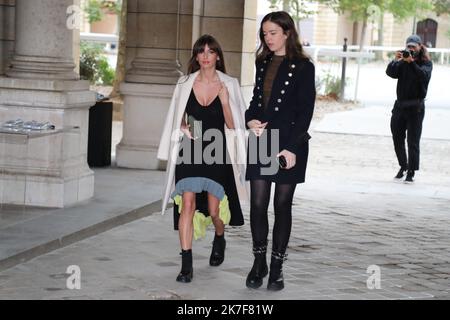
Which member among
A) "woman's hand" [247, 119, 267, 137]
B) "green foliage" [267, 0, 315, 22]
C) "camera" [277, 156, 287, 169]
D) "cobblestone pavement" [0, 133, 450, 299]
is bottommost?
"cobblestone pavement" [0, 133, 450, 299]

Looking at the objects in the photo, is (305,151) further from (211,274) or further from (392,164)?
(392,164)

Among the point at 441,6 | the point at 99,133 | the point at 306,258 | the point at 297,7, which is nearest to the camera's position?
the point at 306,258

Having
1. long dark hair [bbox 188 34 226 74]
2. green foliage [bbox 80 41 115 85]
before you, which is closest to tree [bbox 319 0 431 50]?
green foliage [bbox 80 41 115 85]

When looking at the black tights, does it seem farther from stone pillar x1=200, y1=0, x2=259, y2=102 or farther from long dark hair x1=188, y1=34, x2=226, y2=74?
stone pillar x1=200, y1=0, x2=259, y2=102

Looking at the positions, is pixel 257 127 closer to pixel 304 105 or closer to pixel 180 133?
pixel 304 105

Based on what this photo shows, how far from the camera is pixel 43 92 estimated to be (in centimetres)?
1092

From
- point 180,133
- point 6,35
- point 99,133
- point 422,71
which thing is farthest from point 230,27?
point 180,133

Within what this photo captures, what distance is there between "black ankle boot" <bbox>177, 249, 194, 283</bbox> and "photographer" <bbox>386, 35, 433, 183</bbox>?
803 cm

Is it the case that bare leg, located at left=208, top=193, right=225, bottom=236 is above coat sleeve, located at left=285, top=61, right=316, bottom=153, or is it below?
below

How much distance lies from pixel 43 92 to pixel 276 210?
399 centimetres

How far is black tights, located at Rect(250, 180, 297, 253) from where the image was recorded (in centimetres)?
778

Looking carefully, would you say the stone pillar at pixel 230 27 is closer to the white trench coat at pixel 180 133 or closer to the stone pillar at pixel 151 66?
the stone pillar at pixel 151 66

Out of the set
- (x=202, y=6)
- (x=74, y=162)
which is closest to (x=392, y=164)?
(x=202, y=6)
